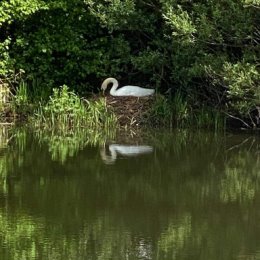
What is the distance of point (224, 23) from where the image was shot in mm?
13922

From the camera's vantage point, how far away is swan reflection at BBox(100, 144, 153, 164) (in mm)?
11266

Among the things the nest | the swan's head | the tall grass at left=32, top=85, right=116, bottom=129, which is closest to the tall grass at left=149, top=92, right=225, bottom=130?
the nest

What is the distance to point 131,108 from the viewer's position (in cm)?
1584

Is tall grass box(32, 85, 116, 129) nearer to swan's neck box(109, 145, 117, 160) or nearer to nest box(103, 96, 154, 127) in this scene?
nest box(103, 96, 154, 127)

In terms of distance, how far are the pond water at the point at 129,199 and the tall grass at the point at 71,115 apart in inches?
68.4

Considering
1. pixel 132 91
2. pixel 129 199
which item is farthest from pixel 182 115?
pixel 129 199

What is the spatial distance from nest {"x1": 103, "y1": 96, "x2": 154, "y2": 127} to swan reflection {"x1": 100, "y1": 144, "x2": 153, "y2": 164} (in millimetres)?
2850

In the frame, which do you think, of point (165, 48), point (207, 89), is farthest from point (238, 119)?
point (165, 48)

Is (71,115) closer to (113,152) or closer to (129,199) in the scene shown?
(113,152)

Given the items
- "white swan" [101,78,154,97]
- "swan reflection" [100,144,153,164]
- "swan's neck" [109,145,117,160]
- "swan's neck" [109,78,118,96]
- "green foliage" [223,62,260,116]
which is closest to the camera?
"swan reflection" [100,144,153,164]

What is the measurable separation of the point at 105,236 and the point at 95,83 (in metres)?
11.0

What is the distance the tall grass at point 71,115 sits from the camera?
1518 cm

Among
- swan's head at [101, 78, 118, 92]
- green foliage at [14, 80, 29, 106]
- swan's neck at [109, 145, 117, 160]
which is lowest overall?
swan's neck at [109, 145, 117, 160]

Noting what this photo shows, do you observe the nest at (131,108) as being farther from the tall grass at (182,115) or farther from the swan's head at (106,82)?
the swan's head at (106,82)
